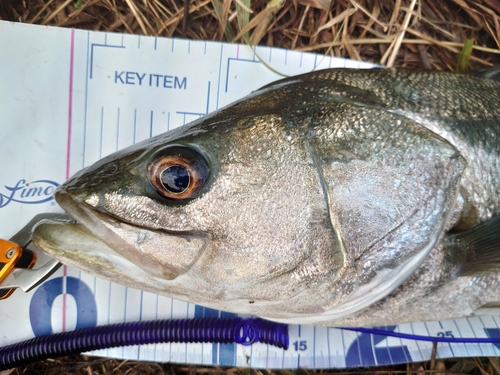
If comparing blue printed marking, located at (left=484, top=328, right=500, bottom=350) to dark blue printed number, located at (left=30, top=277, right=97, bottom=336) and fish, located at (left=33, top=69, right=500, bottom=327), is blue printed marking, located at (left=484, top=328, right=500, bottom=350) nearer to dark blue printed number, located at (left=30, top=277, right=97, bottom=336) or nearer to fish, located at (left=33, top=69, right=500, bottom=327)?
fish, located at (left=33, top=69, right=500, bottom=327)

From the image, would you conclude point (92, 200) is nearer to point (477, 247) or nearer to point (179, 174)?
point (179, 174)

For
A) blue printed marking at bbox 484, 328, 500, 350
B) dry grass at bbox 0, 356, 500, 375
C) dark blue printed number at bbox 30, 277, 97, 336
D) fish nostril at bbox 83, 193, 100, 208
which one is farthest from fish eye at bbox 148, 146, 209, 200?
blue printed marking at bbox 484, 328, 500, 350

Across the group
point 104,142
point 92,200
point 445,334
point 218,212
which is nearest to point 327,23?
point 104,142

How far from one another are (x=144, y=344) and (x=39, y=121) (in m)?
1.02

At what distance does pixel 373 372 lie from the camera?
1.68m

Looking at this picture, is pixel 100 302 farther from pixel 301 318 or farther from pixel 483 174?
Result: pixel 483 174

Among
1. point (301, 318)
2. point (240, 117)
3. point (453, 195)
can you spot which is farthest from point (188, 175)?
point (453, 195)

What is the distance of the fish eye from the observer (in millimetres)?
926

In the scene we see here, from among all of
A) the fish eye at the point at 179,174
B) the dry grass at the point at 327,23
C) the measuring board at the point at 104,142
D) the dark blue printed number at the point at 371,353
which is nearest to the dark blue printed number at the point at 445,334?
the measuring board at the point at 104,142

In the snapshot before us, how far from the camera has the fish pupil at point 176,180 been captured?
93 cm

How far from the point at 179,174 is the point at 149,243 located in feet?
0.58

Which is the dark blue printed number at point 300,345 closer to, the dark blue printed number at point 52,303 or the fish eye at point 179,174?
the dark blue printed number at point 52,303

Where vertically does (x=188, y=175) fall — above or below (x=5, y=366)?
above

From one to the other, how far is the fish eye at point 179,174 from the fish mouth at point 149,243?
98 mm
